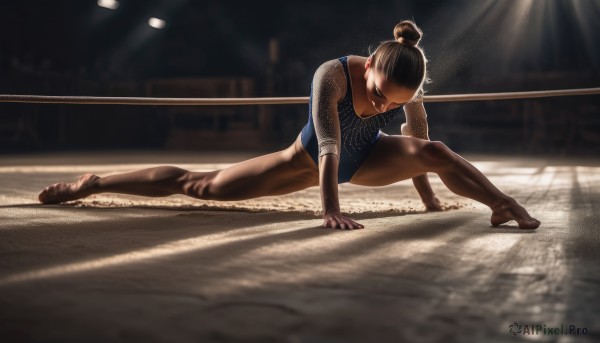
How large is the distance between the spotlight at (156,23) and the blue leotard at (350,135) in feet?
37.0

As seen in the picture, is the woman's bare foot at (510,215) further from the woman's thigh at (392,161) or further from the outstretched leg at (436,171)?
the woman's thigh at (392,161)

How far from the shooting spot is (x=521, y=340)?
0.82 meters

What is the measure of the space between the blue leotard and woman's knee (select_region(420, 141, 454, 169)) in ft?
0.66

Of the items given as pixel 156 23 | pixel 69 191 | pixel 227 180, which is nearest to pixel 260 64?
pixel 156 23

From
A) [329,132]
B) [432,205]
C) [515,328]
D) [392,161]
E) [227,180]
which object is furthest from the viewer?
[432,205]

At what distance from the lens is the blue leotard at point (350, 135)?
6.58 ft

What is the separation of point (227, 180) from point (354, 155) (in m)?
0.49

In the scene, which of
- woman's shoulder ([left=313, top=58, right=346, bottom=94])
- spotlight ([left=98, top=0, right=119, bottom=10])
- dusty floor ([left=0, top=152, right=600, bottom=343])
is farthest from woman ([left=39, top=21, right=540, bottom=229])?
spotlight ([left=98, top=0, right=119, bottom=10])

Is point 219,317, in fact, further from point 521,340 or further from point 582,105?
point 582,105

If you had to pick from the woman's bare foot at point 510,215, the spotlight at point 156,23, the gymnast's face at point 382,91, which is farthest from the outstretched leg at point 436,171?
the spotlight at point 156,23

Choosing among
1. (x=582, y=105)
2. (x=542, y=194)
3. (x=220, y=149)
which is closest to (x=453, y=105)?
(x=582, y=105)

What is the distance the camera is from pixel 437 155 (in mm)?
1995

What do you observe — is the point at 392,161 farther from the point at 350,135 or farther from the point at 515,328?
the point at 515,328

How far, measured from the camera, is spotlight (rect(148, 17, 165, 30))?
491 inches
